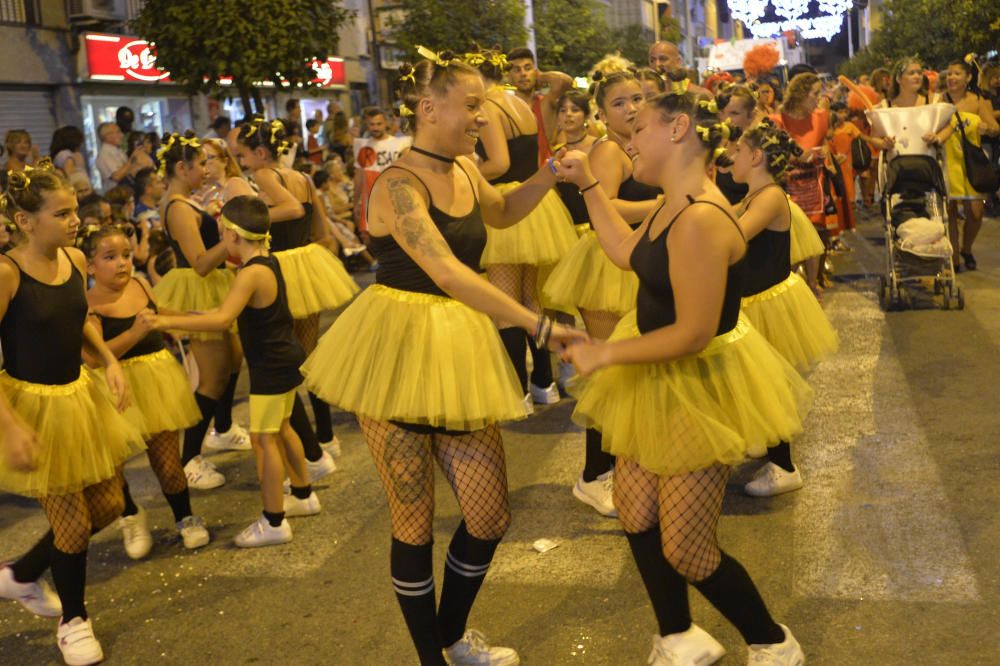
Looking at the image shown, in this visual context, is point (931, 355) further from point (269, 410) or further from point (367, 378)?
point (367, 378)

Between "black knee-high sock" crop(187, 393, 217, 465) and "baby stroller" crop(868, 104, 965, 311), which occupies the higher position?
Result: "baby stroller" crop(868, 104, 965, 311)

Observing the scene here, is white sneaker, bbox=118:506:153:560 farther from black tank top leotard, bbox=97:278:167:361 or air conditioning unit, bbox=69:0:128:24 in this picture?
air conditioning unit, bbox=69:0:128:24

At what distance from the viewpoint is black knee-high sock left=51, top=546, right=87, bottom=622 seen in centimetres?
503

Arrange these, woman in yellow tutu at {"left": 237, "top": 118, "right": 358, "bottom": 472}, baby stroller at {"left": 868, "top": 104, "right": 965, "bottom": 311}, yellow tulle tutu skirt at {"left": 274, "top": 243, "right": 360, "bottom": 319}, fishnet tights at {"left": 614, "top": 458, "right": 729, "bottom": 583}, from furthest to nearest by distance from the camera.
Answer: baby stroller at {"left": 868, "top": 104, "right": 965, "bottom": 311}
yellow tulle tutu skirt at {"left": 274, "top": 243, "right": 360, "bottom": 319}
woman in yellow tutu at {"left": 237, "top": 118, "right": 358, "bottom": 472}
fishnet tights at {"left": 614, "top": 458, "right": 729, "bottom": 583}

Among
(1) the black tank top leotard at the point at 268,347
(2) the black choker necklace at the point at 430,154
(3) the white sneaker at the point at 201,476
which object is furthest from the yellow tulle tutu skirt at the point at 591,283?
(3) the white sneaker at the point at 201,476

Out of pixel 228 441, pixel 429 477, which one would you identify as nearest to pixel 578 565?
pixel 429 477

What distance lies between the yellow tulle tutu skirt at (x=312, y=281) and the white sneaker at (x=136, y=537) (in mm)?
1719

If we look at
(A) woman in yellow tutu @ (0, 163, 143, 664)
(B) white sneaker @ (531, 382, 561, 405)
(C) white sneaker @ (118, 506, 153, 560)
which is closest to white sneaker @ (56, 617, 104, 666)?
(A) woman in yellow tutu @ (0, 163, 143, 664)

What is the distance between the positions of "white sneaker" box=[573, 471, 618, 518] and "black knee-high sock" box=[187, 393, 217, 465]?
96.8 inches

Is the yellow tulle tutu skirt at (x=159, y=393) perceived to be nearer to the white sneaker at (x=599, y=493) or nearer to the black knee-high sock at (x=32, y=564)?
the black knee-high sock at (x=32, y=564)

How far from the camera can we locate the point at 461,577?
14.3ft

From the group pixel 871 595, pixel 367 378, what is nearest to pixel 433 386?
pixel 367 378

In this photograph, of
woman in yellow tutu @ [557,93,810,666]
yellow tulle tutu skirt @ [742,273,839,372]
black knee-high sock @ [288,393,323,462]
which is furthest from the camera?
black knee-high sock @ [288,393,323,462]

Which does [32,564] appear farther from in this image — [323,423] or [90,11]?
[90,11]
